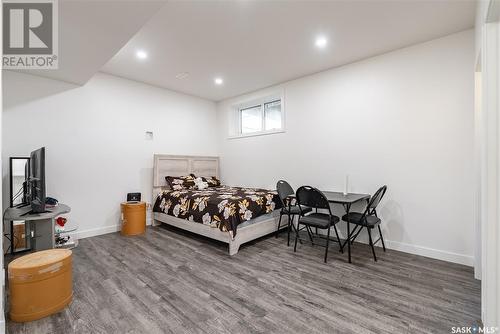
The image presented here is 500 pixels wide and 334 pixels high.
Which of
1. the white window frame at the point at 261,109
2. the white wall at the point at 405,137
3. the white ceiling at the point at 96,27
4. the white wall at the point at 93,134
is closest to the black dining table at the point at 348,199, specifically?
the white wall at the point at 405,137

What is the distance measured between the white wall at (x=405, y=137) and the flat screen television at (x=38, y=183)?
11.1 feet

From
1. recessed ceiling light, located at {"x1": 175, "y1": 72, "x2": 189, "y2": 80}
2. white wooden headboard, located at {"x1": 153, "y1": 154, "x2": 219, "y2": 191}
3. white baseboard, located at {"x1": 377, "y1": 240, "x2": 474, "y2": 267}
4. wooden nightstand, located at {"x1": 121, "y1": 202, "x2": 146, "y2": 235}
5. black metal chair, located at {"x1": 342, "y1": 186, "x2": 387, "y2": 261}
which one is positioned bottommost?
white baseboard, located at {"x1": 377, "y1": 240, "x2": 474, "y2": 267}

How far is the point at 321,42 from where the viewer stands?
287 cm

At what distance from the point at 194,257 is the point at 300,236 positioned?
67.6 inches

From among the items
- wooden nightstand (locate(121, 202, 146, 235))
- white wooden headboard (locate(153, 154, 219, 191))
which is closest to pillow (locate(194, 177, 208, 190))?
white wooden headboard (locate(153, 154, 219, 191))

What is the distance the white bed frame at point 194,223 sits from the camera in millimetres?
3090

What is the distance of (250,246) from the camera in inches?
129

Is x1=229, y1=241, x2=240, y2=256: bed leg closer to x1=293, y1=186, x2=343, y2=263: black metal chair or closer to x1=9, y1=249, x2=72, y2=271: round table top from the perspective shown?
x1=293, y1=186, x2=343, y2=263: black metal chair

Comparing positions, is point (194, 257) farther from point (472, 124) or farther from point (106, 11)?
point (472, 124)

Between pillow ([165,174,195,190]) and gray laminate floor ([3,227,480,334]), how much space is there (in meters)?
1.45

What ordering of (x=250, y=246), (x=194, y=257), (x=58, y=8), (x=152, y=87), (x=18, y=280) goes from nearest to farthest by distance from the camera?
(x=18, y=280), (x=58, y=8), (x=194, y=257), (x=250, y=246), (x=152, y=87)

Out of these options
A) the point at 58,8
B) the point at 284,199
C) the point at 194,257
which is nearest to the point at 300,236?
the point at 284,199

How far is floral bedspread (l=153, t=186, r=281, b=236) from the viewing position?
3006 mm
